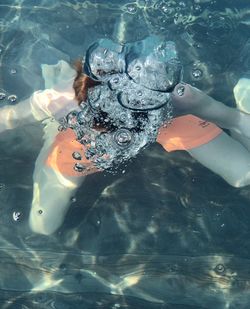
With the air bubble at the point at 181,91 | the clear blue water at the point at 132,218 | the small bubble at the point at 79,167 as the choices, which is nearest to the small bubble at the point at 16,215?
the clear blue water at the point at 132,218

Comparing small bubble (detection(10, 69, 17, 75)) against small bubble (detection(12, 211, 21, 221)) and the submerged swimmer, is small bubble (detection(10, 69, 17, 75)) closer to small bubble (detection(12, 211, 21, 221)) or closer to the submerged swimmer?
the submerged swimmer

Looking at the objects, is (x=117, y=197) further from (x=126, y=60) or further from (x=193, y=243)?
(x=126, y=60)

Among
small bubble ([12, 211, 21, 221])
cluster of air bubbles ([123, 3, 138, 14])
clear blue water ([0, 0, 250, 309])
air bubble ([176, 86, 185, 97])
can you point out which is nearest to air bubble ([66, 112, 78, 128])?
clear blue water ([0, 0, 250, 309])

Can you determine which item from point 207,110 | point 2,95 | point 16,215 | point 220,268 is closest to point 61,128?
point 2,95

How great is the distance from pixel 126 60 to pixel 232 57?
1.37m

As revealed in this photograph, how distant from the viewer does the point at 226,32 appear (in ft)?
13.8

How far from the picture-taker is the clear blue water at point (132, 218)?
3.53m

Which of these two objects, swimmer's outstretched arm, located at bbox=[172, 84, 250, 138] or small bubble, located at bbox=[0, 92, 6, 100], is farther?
small bubble, located at bbox=[0, 92, 6, 100]

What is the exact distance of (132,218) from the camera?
12.1 ft

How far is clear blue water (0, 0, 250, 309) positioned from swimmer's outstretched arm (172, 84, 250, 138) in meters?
0.56

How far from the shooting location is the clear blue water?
11.6 ft

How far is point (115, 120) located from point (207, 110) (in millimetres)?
643

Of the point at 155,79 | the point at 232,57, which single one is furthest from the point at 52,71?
the point at 232,57

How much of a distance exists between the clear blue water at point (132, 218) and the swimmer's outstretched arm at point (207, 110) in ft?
1.84
